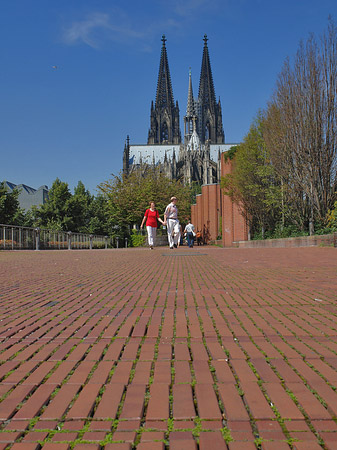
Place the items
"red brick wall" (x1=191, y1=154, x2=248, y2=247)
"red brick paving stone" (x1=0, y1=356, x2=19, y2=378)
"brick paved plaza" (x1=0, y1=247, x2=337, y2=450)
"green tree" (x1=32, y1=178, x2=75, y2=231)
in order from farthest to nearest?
1. "green tree" (x1=32, y1=178, x2=75, y2=231)
2. "red brick wall" (x1=191, y1=154, x2=248, y2=247)
3. "red brick paving stone" (x1=0, y1=356, x2=19, y2=378)
4. "brick paved plaza" (x1=0, y1=247, x2=337, y2=450)

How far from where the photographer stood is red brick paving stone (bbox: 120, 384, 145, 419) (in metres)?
1.66

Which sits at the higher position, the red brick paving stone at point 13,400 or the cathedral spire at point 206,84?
the cathedral spire at point 206,84

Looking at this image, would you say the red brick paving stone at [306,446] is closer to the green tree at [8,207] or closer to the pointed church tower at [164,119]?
the green tree at [8,207]

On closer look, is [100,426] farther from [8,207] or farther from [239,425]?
[8,207]

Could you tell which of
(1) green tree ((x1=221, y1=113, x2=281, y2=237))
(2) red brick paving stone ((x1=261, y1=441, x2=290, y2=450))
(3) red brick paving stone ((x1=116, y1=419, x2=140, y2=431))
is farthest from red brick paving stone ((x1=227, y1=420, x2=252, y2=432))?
(1) green tree ((x1=221, y1=113, x2=281, y2=237))

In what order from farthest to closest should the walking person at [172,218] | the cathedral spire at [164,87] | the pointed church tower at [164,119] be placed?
the cathedral spire at [164,87] → the pointed church tower at [164,119] → the walking person at [172,218]

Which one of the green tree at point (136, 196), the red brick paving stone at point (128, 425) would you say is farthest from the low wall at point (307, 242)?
the green tree at point (136, 196)

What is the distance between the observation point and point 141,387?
6.31 feet

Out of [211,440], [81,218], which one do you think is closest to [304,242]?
[211,440]

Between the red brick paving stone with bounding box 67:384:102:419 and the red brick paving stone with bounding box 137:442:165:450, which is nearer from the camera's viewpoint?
the red brick paving stone with bounding box 137:442:165:450

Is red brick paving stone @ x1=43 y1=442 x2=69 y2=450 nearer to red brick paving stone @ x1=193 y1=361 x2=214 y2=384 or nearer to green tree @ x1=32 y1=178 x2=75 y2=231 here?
red brick paving stone @ x1=193 y1=361 x2=214 y2=384

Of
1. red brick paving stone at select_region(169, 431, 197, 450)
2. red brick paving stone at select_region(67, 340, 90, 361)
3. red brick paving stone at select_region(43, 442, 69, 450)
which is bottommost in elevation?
red brick paving stone at select_region(169, 431, 197, 450)

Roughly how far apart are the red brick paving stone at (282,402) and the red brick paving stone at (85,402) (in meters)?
0.78

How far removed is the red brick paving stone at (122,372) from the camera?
2006 mm
